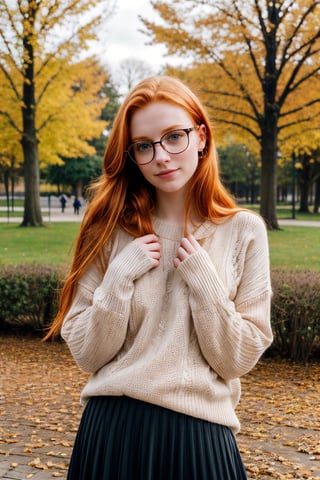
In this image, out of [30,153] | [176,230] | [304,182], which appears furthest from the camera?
[304,182]

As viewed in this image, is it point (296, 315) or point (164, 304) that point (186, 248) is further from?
point (296, 315)

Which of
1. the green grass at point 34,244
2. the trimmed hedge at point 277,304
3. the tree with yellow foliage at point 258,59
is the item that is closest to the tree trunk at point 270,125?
the tree with yellow foliage at point 258,59

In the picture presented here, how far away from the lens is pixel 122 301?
1.72 meters

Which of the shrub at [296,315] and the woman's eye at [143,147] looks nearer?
the woman's eye at [143,147]

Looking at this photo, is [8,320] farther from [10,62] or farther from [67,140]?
[67,140]

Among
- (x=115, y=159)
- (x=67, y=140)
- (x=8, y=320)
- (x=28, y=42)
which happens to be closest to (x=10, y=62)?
(x=28, y=42)

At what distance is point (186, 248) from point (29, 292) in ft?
20.3

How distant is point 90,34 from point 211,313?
59.6ft

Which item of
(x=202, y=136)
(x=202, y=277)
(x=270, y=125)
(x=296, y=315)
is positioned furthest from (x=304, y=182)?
(x=202, y=277)

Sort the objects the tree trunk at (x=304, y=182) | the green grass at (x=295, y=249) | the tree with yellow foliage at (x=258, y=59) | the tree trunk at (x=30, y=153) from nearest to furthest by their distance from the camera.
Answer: the green grass at (x=295, y=249) → the tree with yellow foliage at (x=258, y=59) → the tree trunk at (x=30, y=153) → the tree trunk at (x=304, y=182)

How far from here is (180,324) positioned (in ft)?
5.63

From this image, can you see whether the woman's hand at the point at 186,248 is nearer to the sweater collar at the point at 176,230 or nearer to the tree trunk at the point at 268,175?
the sweater collar at the point at 176,230

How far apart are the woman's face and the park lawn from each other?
312 inches

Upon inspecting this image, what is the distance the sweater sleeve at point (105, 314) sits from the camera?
172 cm
